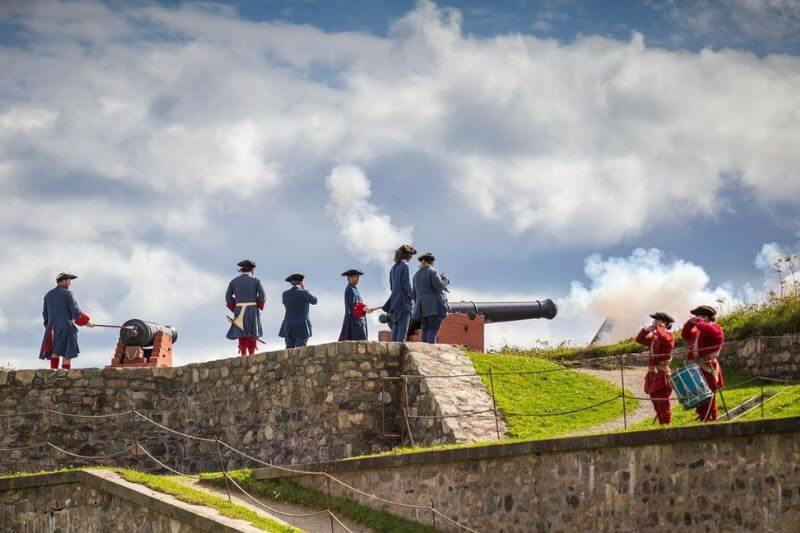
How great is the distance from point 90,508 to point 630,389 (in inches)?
358

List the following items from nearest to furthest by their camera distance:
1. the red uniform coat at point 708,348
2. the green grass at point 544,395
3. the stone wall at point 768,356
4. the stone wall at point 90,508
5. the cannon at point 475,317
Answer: the red uniform coat at point 708,348 → the stone wall at point 90,508 → the green grass at point 544,395 → the stone wall at point 768,356 → the cannon at point 475,317

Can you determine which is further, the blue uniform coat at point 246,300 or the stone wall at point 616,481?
the blue uniform coat at point 246,300

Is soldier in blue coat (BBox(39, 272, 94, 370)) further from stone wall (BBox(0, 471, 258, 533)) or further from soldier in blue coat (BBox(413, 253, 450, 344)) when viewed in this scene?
soldier in blue coat (BBox(413, 253, 450, 344))

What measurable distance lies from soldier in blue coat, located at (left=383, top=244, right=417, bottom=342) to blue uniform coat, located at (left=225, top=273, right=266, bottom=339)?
2.41m

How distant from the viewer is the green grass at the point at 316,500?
16.4 m

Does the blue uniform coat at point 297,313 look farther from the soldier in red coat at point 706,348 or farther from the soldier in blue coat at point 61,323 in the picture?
the soldier in red coat at point 706,348

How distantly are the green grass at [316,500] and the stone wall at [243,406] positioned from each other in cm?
168

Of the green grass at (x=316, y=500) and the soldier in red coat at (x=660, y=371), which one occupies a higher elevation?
the soldier in red coat at (x=660, y=371)

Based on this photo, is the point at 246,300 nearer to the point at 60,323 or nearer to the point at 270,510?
the point at 60,323

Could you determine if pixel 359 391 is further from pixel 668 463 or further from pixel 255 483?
pixel 668 463

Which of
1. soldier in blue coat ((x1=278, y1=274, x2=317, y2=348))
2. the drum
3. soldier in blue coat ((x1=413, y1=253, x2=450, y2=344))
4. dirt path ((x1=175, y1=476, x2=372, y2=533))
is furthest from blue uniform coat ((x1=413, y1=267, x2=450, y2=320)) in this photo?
the drum

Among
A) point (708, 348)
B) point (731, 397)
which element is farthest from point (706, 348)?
point (731, 397)

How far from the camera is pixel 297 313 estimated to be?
22.7 m

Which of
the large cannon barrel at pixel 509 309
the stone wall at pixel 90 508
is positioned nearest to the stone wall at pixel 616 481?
the stone wall at pixel 90 508
